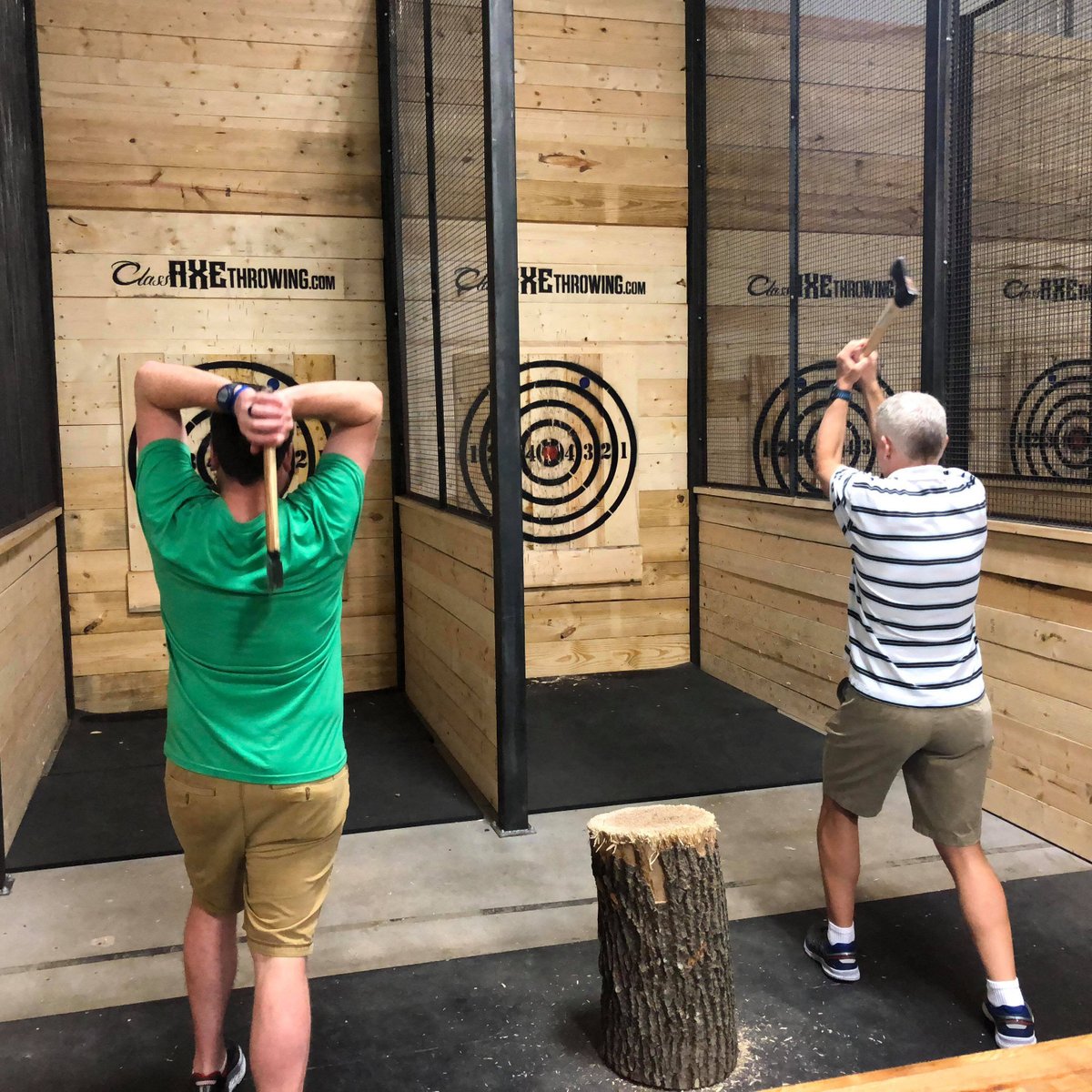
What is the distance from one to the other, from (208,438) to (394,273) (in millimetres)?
1044

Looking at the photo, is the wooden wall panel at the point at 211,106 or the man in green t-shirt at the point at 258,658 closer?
the man in green t-shirt at the point at 258,658

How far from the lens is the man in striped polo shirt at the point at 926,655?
2.01 m

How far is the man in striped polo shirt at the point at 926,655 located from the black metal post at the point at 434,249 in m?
2.02

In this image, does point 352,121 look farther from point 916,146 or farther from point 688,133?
point 916,146

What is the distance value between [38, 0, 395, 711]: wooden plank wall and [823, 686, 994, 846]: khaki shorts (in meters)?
3.24

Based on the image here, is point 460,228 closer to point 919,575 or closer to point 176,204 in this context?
point 176,204

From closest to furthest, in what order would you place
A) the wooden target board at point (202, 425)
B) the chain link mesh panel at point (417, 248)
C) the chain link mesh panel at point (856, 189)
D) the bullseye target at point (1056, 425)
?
the bullseye target at point (1056, 425) → the chain link mesh panel at point (856, 189) → the chain link mesh panel at point (417, 248) → the wooden target board at point (202, 425)

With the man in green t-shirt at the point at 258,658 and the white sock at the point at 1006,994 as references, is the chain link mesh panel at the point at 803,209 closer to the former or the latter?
the white sock at the point at 1006,994

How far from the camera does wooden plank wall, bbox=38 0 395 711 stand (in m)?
4.35

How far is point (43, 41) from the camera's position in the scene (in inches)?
167

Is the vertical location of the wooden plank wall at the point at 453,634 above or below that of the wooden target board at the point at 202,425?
below

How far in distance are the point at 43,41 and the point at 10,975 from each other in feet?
11.7

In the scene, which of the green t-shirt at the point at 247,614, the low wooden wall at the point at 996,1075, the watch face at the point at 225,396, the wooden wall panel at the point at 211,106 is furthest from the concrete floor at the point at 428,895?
the wooden wall panel at the point at 211,106

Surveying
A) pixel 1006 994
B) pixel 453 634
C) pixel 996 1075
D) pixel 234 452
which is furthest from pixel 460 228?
pixel 996 1075
